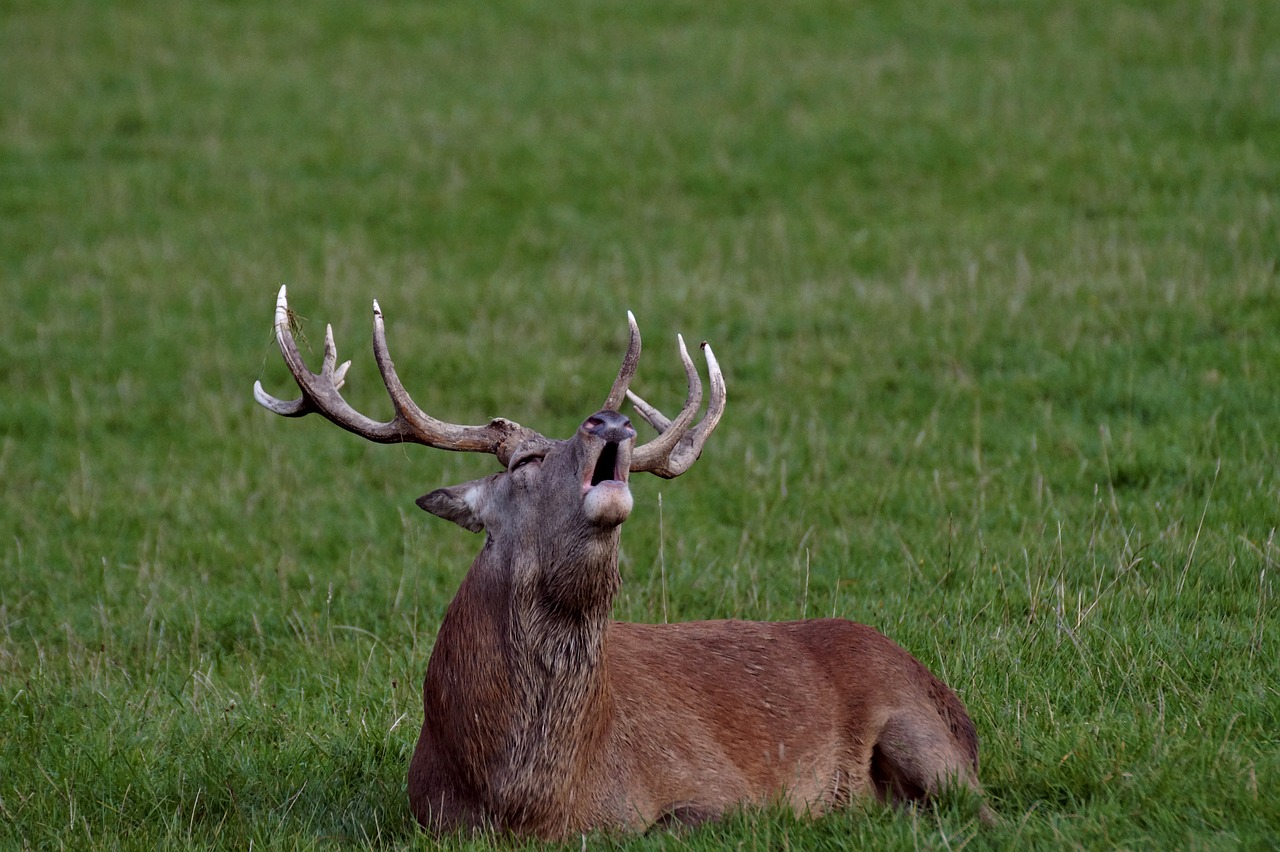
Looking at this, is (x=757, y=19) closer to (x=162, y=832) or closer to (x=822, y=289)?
(x=822, y=289)

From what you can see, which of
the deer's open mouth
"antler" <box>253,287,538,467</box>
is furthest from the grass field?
"antler" <box>253,287,538,467</box>

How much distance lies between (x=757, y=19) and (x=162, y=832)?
53.9 feet

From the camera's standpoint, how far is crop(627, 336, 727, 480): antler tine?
5199mm

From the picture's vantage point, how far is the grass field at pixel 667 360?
5.64 meters

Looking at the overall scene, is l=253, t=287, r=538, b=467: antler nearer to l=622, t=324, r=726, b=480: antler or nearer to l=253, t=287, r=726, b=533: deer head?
l=253, t=287, r=726, b=533: deer head

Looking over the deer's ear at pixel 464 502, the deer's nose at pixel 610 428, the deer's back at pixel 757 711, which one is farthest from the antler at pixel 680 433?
the deer's back at pixel 757 711

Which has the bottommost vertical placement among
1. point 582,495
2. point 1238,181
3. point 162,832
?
point 162,832

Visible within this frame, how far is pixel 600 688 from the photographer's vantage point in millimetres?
5078

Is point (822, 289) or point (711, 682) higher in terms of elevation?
point (822, 289)

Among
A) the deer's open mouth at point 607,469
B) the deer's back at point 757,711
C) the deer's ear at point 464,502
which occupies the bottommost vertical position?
the deer's back at point 757,711

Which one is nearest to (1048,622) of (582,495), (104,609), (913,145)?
(582,495)

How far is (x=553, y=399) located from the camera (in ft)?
35.6

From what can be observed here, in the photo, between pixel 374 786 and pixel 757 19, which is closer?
pixel 374 786

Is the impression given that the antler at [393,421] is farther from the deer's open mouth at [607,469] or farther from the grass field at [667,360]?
the grass field at [667,360]
